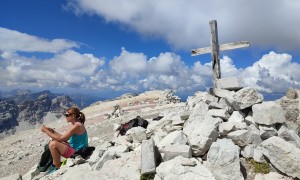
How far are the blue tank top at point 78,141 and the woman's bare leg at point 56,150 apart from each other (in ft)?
1.95

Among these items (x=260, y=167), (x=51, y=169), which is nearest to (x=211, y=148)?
(x=260, y=167)

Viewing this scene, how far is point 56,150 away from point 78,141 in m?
0.96

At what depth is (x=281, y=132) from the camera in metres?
10.6

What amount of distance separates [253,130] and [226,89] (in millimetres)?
2645

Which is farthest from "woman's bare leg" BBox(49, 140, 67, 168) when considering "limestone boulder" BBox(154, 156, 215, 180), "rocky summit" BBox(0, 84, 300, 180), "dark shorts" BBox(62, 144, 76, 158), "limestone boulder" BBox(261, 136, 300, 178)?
"limestone boulder" BBox(261, 136, 300, 178)

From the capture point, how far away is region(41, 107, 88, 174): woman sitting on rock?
36.4 feet

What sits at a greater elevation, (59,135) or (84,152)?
(59,135)

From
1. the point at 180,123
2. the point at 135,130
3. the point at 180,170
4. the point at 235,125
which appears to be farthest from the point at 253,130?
the point at 135,130

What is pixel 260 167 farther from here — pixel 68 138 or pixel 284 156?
pixel 68 138

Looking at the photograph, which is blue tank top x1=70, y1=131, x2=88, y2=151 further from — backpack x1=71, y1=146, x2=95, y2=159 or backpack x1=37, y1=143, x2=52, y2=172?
backpack x1=37, y1=143, x2=52, y2=172

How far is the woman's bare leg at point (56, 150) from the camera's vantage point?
1107cm

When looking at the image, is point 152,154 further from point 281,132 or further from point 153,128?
point 281,132

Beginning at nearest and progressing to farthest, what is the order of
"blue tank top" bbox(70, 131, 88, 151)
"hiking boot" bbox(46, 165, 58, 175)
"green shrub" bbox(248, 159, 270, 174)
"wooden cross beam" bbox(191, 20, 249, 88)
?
"green shrub" bbox(248, 159, 270, 174)
"hiking boot" bbox(46, 165, 58, 175)
"blue tank top" bbox(70, 131, 88, 151)
"wooden cross beam" bbox(191, 20, 249, 88)

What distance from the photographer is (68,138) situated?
11266 mm
